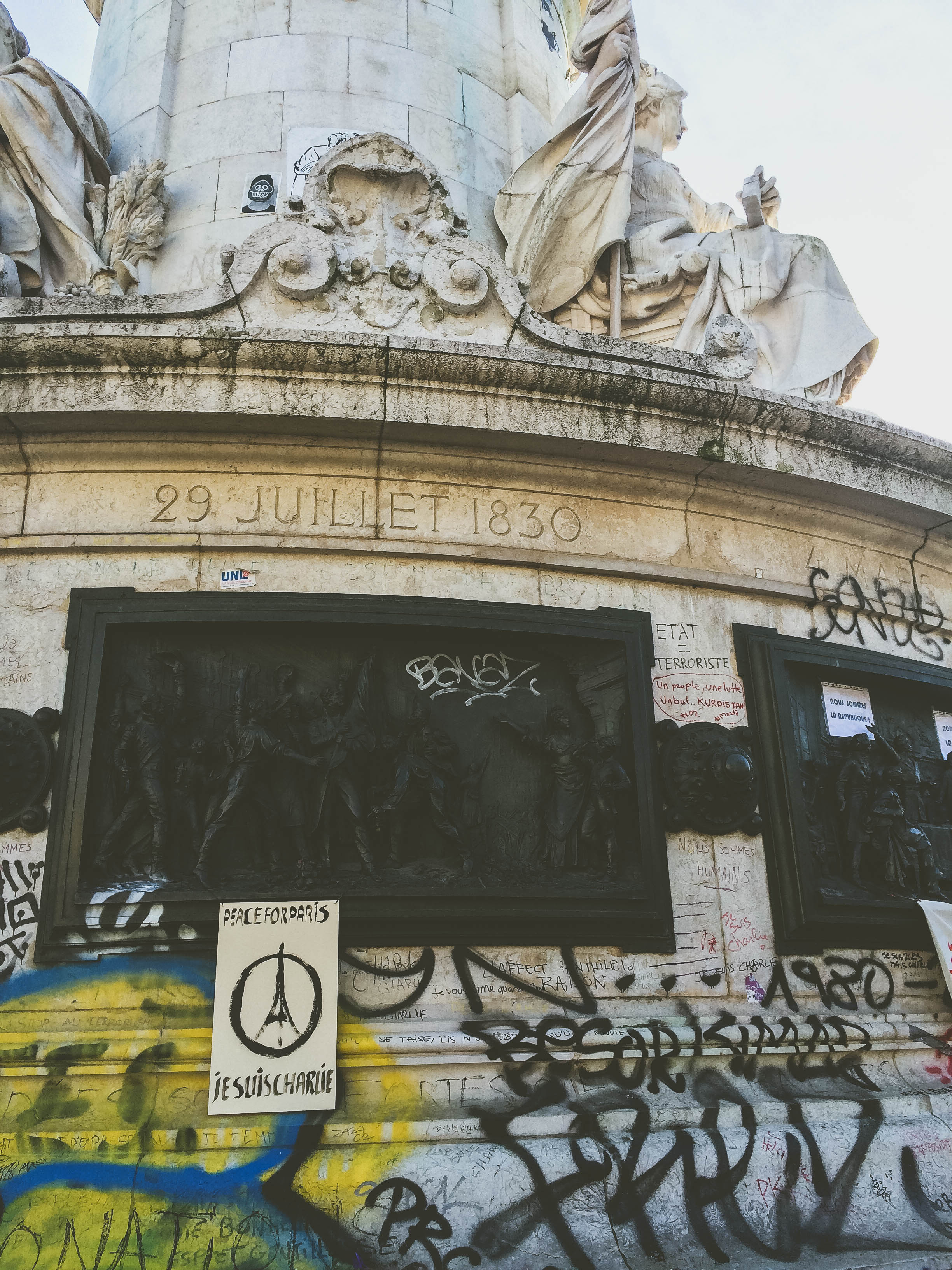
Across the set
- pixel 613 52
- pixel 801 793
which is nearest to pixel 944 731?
pixel 801 793

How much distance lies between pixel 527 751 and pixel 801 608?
2.32 m

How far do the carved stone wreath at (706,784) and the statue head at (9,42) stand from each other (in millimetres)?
7851

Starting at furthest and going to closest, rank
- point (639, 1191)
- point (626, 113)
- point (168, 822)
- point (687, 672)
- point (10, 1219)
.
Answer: point (626, 113), point (687, 672), point (168, 822), point (639, 1191), point (10, 1219)

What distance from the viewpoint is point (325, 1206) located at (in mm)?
4801

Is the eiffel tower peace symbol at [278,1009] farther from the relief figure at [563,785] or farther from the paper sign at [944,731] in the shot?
the paper sign at [944,731]

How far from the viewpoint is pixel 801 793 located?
653 centimetres

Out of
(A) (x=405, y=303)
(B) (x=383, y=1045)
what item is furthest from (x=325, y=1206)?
(A) (x=405, y=303)

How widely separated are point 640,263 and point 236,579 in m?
4.99

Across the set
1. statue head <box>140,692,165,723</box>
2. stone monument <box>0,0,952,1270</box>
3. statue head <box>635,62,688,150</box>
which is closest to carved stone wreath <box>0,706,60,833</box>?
stone monument <box>0,0,952,1270</box>

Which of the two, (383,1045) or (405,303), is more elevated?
(405,303)

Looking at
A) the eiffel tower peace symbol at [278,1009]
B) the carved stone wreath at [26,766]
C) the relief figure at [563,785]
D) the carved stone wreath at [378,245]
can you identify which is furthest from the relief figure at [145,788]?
the carved stone wreath at [378,245]

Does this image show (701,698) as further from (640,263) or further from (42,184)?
(42,184)

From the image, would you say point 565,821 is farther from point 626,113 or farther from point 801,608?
point 626,113

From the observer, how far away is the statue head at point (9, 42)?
8.95 m
